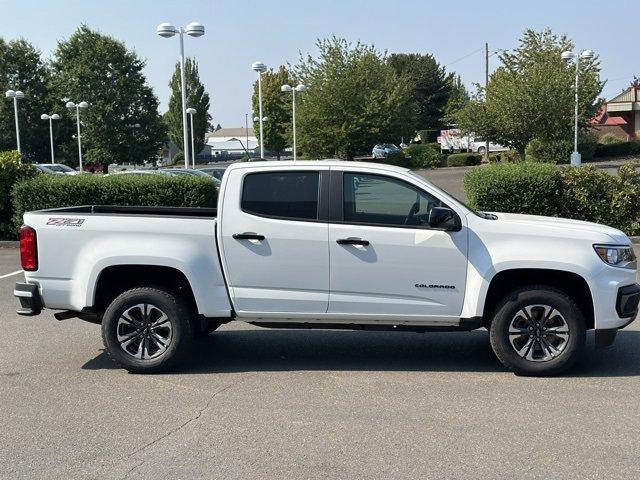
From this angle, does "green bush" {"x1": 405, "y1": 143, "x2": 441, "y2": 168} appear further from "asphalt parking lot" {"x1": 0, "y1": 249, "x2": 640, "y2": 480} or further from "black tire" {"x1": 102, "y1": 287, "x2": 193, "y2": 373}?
"black tire" {"x1": 102, "y1": 287, "x2": 193, "y2": 373}

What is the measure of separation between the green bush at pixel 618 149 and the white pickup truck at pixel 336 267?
4983 centimetres

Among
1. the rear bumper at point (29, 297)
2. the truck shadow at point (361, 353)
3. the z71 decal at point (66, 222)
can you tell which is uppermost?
the z71 decal at point (66, 222)

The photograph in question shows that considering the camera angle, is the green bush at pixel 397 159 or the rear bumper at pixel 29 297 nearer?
the rear bumper at pixel 29 297

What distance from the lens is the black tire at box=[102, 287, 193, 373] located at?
627 centimetres

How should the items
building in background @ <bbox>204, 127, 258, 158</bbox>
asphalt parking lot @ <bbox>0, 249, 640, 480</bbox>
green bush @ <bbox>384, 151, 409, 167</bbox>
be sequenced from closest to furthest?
asphalt parking lot @ <bbox>0, 249, 640, 480</bbox>
green bush @ <bbox>384, 151, 409, 167</bbox>
building in background @ <bbox>204, 127, 258, 158</bbox>

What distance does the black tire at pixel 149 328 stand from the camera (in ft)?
20.6

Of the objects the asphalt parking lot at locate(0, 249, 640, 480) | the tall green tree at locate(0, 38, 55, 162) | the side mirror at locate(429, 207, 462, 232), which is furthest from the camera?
the tall green tree at locate(0, 38, 55, 162)

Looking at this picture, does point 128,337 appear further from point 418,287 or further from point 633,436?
point 633,436

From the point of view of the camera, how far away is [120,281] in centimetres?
660

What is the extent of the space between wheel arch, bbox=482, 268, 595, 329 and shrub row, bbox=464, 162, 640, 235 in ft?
27.5

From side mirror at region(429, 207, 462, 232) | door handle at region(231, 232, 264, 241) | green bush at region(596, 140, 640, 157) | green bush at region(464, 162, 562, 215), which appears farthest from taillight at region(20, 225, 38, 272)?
green bush at region(596, 140, 640, 157)

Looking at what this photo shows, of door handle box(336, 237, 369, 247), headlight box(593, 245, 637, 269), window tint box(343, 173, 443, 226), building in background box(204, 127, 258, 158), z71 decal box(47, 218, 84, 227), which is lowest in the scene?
headlight box(593, 245, 637, 269)

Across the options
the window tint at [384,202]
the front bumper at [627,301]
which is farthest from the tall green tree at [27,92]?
the front bumper at [627,301]

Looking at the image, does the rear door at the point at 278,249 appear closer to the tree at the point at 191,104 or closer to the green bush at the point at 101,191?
the green bush at the point at 101,191
